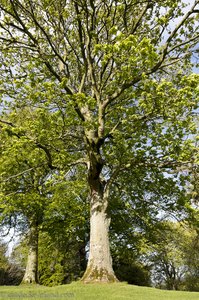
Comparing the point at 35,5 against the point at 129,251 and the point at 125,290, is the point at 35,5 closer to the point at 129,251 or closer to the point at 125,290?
the point at 125,290

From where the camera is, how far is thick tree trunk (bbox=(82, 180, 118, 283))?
1288cm

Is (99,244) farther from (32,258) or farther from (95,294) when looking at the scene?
(32,258)

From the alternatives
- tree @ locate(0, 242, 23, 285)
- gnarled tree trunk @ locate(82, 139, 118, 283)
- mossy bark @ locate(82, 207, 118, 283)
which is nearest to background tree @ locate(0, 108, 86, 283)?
gnarled tree trunk @ locate(82, 139, 118, 283)

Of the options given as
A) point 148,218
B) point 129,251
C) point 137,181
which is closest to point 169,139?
point 137,181

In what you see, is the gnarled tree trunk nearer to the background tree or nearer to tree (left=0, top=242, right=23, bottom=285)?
the background tree

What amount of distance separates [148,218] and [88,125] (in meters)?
9.94

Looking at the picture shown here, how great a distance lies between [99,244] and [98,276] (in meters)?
1.38

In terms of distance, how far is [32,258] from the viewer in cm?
2492

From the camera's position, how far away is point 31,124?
14445 millimetres

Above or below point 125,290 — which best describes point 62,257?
above

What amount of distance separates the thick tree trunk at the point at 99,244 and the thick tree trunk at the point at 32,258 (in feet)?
38.9

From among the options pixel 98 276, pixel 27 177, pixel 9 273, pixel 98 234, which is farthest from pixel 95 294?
pixel 9 273

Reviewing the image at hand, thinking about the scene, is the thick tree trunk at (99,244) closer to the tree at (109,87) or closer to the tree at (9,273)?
the tree at (109,87)

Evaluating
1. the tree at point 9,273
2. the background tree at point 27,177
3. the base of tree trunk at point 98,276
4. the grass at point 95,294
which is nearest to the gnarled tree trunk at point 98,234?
the base of tree trunk at point 98,276
